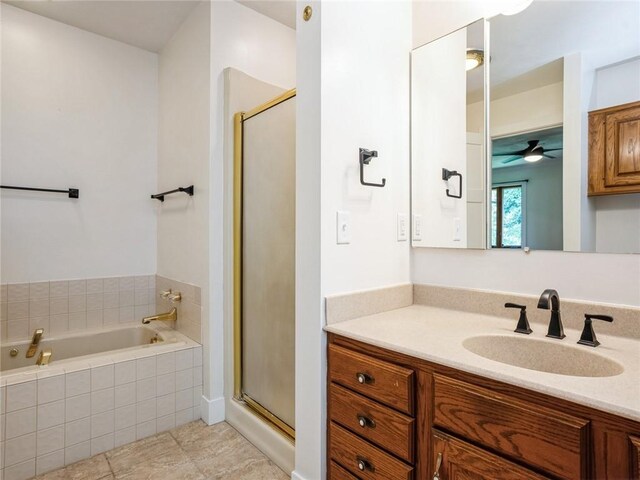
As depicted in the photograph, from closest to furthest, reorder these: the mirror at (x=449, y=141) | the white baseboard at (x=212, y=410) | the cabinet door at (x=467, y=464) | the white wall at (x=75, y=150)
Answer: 1. the cabinet door at (x=467, y=464)
2. the mirror at (x=449, y=141)
3. the white baseboard at (x=212, y=410)
4. the white wall at (x=75, y=150)

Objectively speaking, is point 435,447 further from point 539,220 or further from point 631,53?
point 631,53

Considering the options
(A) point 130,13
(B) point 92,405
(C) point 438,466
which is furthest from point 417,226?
(A) point 130,13

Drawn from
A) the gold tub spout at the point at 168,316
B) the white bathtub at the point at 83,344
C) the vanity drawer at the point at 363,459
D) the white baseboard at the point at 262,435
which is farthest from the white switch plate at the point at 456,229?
the gold tub spout at the point at 168,316

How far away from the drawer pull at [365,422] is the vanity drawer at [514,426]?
0.25m

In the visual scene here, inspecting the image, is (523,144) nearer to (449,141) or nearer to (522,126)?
(522,126)

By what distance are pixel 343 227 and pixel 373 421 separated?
28.1 inches

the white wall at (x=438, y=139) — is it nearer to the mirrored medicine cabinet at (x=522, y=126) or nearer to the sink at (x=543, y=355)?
the mirrored medicine cabinet at (x=522, y=126)

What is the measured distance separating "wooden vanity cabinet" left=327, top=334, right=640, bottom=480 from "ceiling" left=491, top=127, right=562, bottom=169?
89 cm

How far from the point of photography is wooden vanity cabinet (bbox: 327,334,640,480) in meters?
0.74

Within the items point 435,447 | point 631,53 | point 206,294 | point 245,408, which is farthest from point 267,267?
point 631,53

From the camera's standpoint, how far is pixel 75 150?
2621 mm

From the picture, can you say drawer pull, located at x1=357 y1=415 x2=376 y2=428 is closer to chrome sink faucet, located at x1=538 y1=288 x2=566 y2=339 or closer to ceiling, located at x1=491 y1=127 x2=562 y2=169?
chrome sink faucet, located at x1=538 y1=288 x2=566 y2=339

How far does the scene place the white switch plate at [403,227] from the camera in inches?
65.8

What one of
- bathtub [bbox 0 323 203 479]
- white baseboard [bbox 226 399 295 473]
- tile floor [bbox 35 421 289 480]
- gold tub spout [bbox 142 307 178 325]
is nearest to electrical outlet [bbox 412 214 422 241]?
white baseboard [bbox 226 399 295 473]
